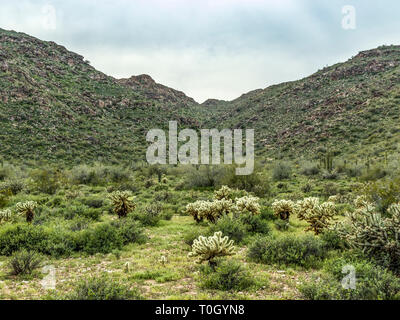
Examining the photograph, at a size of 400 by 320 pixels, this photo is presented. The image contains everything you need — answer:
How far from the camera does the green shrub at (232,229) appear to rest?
9.31 metres

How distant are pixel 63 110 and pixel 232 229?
1629 inches

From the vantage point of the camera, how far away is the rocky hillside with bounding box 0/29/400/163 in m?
35.8

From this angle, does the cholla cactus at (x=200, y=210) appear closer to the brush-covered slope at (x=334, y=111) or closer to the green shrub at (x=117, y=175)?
the green shrub at (x=117, y=175)

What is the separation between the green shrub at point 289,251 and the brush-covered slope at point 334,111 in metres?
28.0

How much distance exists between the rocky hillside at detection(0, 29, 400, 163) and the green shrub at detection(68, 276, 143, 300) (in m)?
32.3

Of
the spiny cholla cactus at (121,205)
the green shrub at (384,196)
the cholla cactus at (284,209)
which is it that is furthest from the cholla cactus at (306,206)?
the spiny cholla cactus at (121,205)

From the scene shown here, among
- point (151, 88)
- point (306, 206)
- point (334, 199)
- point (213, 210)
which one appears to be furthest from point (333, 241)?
point (151, 88)

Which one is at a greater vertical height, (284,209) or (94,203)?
(284,209)

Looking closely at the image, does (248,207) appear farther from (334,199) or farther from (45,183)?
(45,183)

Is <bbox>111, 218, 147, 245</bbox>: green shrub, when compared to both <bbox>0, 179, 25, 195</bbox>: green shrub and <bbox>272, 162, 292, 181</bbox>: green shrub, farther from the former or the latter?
<bbox>272, 162, 292, 181</bbox>: green shrub

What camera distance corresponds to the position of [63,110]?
141 feet

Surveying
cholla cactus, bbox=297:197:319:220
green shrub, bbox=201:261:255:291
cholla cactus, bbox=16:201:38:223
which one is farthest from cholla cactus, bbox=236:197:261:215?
cholla cactus, bbox=16:201:38:223

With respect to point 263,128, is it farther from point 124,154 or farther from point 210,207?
point 210,207
